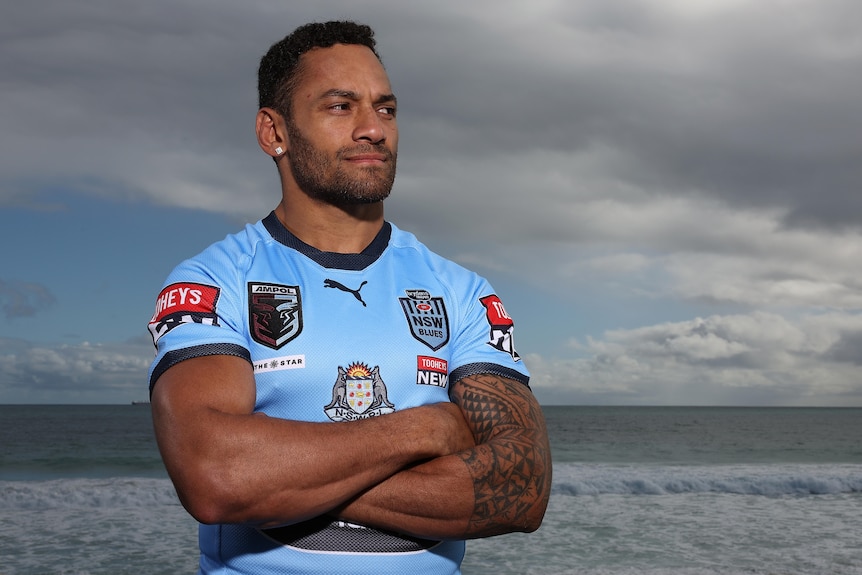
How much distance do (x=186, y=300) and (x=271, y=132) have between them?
83 cm

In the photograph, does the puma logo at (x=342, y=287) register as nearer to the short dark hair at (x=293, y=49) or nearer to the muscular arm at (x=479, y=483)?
the muscular arm at (x=479, y=483)

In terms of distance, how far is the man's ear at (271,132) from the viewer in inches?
116

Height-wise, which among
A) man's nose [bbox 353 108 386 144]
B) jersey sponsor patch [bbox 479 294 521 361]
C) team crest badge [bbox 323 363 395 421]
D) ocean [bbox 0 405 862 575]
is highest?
man's nose [bbox 353 108 386 144]

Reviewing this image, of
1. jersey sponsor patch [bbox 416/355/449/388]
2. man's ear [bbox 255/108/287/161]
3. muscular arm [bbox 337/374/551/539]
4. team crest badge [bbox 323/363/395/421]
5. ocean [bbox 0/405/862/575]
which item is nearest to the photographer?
muscular arm [bbox 337/374/551/539]

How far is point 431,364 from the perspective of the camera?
262 centimetres

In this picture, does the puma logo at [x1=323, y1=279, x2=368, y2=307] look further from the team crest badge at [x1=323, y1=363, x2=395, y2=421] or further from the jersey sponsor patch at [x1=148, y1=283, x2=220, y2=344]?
the jersey sponsor patch at [x1=148, y1=283, x2=220, y2=344]

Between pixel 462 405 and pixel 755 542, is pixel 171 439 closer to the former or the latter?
pixel 462 405

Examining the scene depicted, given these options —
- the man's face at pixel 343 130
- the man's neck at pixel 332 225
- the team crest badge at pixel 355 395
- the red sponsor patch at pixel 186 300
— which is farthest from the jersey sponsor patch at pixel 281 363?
the man's face at pixel 343 130

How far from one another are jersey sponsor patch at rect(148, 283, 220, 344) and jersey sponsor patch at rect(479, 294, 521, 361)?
0.98 metres

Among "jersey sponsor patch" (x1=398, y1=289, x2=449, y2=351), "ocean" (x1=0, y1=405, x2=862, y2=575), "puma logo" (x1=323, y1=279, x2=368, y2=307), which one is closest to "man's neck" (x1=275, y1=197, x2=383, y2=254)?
"puma logo" (x1=323, y1=279, x2=368, y2=307)

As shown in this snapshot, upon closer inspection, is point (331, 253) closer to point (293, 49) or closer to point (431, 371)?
point (431, 371)

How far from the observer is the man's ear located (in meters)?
2.95

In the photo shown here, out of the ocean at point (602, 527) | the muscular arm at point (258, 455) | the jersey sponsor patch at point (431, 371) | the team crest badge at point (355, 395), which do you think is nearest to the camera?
the muscular arm at point (258, 455)

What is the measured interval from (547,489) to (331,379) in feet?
2.66
